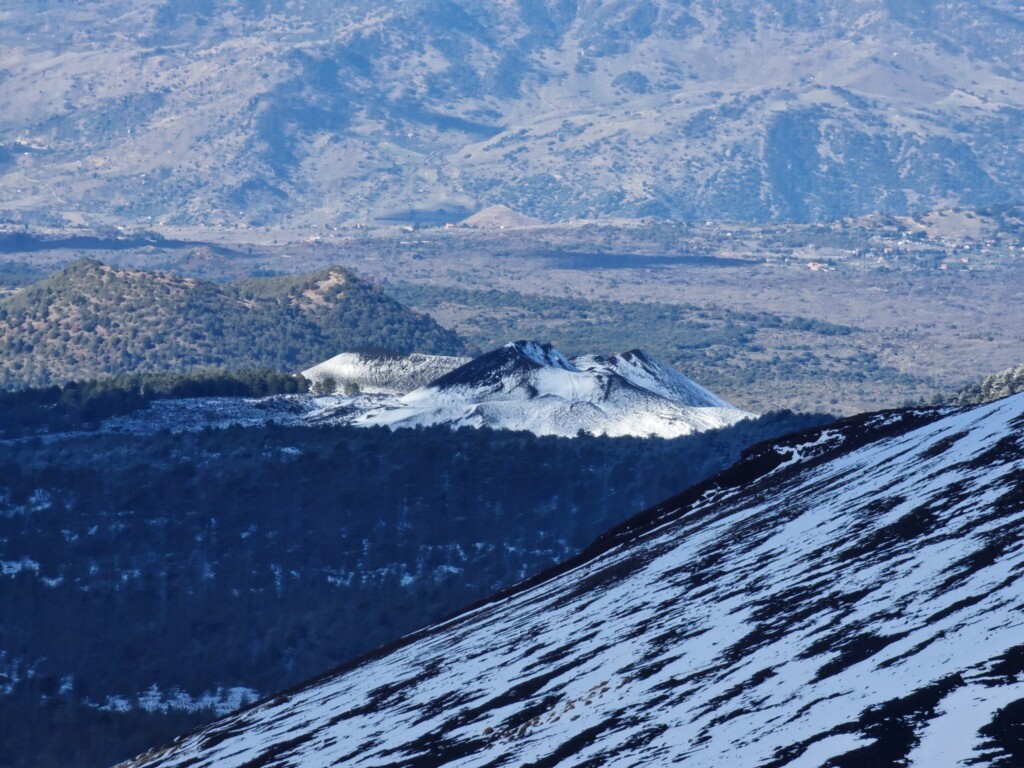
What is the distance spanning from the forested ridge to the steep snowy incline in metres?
42.5

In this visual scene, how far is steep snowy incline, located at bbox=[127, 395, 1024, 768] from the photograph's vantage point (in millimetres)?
36812

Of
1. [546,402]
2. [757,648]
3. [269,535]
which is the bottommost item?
[269,535]

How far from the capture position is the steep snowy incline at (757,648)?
3681 centimetres

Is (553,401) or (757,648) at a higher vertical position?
(757,648)

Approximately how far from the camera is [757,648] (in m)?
47.2

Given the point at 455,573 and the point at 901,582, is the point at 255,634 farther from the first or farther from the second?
the point at 901,582

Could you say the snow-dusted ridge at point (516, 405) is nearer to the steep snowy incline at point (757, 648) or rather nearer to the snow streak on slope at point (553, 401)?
the snow streak on slope at point (553, 401)

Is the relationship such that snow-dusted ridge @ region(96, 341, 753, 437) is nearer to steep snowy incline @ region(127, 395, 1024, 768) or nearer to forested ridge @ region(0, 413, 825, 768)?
forested ridge @ region(0, 413, 825, 768)

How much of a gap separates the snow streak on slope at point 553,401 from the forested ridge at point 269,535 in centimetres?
589

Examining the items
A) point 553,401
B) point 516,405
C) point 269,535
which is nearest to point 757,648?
point 269,535

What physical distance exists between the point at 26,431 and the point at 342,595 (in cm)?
5348

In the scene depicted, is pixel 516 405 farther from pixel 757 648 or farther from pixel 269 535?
pixel 757 648

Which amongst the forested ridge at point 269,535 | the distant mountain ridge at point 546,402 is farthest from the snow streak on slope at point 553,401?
the forested ridge at point 269,535

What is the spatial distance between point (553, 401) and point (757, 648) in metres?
126
